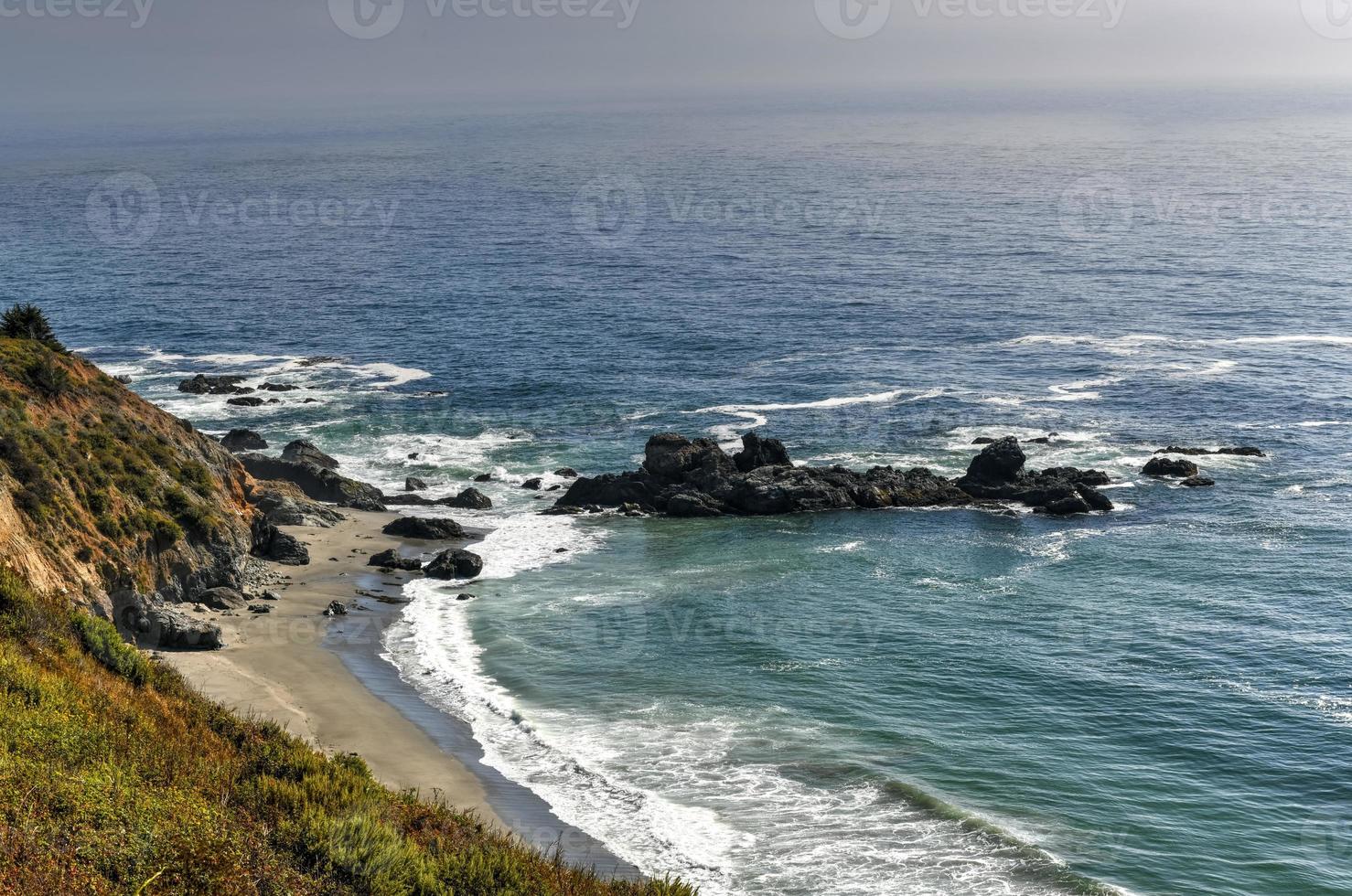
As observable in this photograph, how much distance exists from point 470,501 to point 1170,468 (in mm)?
35833

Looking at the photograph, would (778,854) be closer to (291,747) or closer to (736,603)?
(291,747)

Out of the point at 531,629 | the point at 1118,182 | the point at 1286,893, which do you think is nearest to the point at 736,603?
the point at 531,629

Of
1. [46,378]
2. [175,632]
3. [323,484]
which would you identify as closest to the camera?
[175,632]

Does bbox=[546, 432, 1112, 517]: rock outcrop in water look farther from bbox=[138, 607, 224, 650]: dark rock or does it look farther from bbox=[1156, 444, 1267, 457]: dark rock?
bbox=[138, 607, 224, 650]: dark rock

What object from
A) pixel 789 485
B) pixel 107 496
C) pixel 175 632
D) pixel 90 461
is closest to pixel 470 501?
pixel 789 485

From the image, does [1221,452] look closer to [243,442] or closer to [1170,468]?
[1170,468]

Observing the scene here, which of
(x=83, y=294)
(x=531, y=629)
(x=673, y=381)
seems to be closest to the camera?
(x=531, y=629)

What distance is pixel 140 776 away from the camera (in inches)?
733

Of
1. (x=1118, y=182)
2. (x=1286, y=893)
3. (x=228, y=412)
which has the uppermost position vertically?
(x=1118, y=182)

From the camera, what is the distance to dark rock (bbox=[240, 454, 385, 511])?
58.2 m

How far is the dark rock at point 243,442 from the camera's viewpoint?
211 feet

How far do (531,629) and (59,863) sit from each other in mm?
29129

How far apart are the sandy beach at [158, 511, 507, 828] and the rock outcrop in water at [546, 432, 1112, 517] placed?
14937 mm

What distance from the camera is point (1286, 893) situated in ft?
92.1
